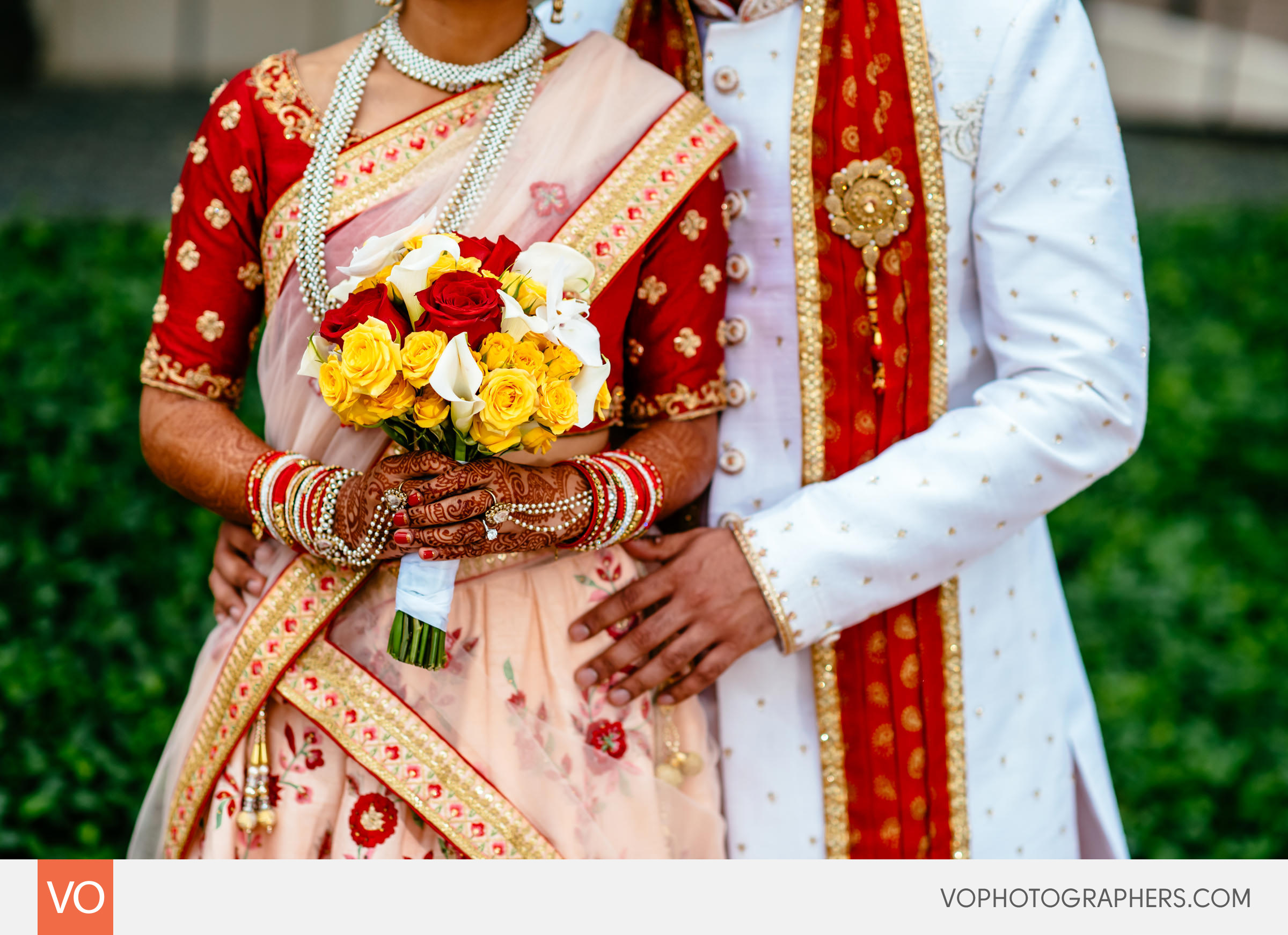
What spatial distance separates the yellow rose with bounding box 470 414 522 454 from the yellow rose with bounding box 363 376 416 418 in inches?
3.1

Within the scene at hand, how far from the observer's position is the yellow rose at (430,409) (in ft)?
5.08

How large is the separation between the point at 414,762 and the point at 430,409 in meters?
0.56

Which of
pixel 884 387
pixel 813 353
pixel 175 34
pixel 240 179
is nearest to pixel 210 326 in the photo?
pixel 240 179

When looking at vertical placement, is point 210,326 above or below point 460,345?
below

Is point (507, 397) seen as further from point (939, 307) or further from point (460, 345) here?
point (939, 307)

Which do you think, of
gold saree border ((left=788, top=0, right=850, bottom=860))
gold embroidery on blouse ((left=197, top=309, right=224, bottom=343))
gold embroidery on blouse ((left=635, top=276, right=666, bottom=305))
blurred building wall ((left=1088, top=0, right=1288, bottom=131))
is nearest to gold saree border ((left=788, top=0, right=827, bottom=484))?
gold saree border ((left=788, top=0, right=850, bottom=860))

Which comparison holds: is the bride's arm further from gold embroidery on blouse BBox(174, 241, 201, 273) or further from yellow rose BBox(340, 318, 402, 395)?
yellow rose BBox(340, 318, 402, 395)

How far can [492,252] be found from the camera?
5.27 feet

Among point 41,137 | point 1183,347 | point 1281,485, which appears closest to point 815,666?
point 1281,485

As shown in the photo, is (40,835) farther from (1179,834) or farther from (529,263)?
(1179,834)

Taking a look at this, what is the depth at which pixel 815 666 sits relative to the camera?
2.11m

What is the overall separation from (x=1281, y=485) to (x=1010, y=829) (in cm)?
339

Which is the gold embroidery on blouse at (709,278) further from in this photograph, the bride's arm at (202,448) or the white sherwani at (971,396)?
the bride's arm at (202,448)

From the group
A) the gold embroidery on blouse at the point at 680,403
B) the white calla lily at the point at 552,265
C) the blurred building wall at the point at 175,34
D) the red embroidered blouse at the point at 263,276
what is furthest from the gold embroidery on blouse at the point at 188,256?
the blurred building wall at the point at 175,34
